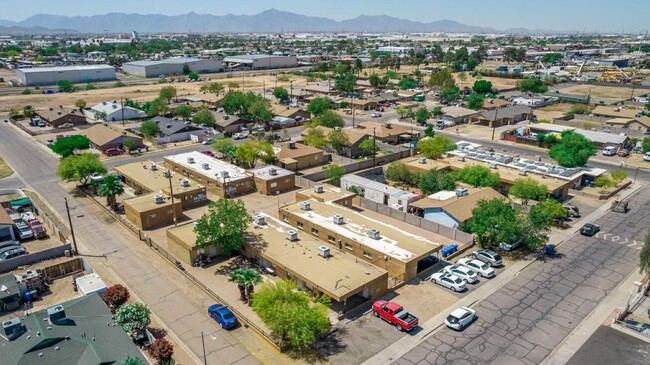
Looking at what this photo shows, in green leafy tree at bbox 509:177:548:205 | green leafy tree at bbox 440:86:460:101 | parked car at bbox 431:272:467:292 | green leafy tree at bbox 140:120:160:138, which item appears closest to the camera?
parked car at bbox 431:272:467:292

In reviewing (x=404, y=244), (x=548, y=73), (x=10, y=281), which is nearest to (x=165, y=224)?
(x=10, y=281)

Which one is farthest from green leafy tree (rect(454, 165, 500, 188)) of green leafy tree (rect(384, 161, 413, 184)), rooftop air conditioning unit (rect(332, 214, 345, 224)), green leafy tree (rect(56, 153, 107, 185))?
green leafy tree (rect(56, 153, 107, 185))

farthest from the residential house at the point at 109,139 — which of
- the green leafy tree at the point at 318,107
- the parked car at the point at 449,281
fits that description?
the parked car at the point at 449,281

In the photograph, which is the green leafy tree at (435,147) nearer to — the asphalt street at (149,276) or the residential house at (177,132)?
the asphalt street at (149,276)

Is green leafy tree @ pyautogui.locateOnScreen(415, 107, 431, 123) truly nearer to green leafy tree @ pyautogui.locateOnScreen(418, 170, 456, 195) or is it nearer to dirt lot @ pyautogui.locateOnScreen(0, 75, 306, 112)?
green leafy tree @ pyautogui.locateOnScreen(418, 170, 456, 195)

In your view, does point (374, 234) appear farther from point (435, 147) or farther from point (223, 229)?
point (435, 147)

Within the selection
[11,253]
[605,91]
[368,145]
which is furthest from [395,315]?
[605,91]
